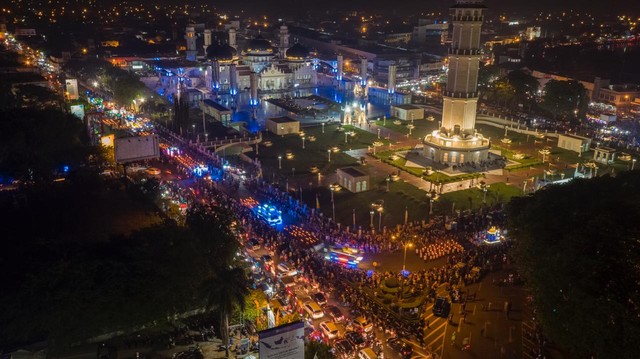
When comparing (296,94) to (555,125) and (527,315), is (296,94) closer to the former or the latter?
(555,125)

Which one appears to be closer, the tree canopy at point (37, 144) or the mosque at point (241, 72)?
the tree canopy at point (37, 144)

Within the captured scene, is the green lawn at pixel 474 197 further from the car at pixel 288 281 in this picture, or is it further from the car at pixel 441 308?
the car at pixel 288 281

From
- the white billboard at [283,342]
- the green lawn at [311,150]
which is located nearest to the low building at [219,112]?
the green lawn at [311,150]

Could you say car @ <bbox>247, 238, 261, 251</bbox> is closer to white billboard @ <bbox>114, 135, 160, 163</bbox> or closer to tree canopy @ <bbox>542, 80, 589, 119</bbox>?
white billboard @ <bbox>114, 135, 160, 163</bbox>

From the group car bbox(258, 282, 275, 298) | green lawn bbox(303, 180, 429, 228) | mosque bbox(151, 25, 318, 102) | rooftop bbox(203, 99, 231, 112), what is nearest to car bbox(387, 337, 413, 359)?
car bbox(258, 282, 275, 298)

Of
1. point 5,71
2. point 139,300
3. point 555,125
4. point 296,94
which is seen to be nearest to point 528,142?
point 555,125

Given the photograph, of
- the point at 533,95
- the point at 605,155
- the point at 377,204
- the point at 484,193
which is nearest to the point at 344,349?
the point at 377,204
